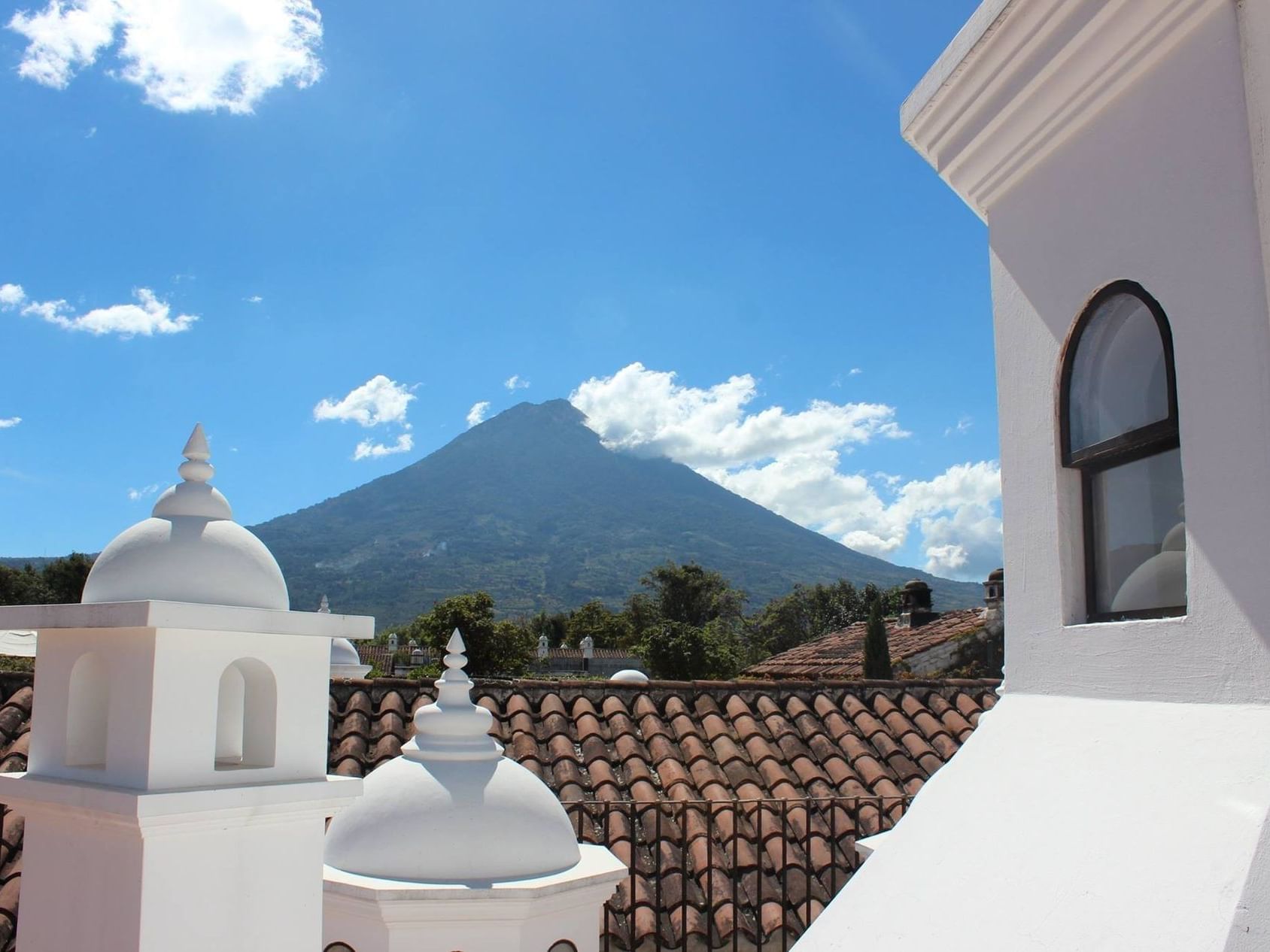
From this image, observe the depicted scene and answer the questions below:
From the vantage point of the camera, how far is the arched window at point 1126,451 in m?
2.19

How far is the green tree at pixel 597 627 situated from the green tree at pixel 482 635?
33.5 m

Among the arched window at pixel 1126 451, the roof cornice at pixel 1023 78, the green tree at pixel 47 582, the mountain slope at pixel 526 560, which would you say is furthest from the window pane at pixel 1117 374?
the mountain slope at pixel 526 560

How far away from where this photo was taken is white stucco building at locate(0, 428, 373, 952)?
317 cm

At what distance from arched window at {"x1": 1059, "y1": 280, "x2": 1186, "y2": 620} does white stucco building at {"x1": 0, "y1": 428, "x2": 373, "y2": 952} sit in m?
2.49

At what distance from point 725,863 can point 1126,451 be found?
491 centimetres

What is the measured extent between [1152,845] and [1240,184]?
1.29 meters

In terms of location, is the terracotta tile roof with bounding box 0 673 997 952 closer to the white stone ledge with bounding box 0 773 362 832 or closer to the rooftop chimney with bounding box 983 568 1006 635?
the white stone ledge with bounding box 0 773 362 832

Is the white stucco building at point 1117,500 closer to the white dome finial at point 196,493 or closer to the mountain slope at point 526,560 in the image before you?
the white dome finial at point 196,493

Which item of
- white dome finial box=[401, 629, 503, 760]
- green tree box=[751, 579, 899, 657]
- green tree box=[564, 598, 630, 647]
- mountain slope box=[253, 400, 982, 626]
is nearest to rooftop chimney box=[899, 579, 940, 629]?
white dome finial box=[401, 629, 503, 760]

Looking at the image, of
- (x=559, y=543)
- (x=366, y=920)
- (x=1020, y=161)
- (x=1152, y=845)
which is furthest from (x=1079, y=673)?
(x=559, y=543)

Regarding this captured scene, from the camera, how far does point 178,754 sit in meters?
3.26

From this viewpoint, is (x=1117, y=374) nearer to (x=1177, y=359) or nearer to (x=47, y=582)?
(x=1177, y=359)

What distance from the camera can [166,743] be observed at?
3229 millimetres

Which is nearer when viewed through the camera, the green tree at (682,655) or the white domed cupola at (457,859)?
the white domed cupola at (457,859)
